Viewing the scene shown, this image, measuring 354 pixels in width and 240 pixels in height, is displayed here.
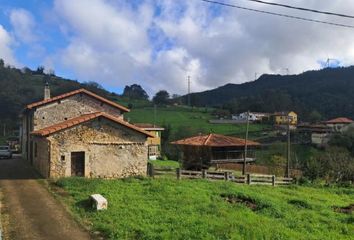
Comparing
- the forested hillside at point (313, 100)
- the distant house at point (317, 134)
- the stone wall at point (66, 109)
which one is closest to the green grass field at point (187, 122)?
the distant house at point (317, 134)

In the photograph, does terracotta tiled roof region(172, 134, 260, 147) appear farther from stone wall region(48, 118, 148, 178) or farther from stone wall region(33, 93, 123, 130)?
stone wall region(48, 118, 148, 178)

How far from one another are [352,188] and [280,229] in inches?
Answer: 875

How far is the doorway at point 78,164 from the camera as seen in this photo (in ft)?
84.4

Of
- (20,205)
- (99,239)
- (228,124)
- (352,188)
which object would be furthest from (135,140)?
(228,124)

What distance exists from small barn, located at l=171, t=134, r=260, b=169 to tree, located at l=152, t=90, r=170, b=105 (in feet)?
312

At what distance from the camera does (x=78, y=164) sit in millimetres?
25875

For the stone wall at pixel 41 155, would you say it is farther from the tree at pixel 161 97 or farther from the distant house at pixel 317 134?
the tree at pixel 161 97

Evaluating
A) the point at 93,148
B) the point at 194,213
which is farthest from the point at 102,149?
the point at 194,213

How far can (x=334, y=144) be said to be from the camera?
74375 mm

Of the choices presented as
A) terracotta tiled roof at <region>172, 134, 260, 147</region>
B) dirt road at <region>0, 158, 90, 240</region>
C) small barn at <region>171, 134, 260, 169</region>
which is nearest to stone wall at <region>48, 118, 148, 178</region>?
dirt road at <region>0, 158, 90, 240</region>

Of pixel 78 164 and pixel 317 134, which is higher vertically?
pixel 317 134

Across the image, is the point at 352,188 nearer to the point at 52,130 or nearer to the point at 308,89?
the point at 52,130

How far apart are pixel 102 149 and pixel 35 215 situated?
10.8 metres

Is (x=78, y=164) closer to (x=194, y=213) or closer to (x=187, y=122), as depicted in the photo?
(x=194, y=213)
